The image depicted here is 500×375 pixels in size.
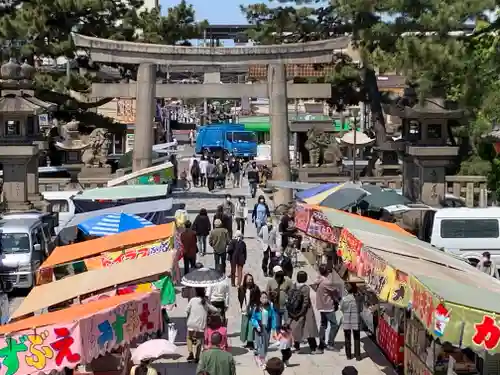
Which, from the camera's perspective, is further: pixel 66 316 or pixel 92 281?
pixel 92 281

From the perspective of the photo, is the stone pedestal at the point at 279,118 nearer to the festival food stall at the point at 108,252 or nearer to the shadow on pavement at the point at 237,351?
the festival food stall at the point at 108,252

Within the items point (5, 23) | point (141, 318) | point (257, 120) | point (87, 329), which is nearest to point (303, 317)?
point (141, 318)

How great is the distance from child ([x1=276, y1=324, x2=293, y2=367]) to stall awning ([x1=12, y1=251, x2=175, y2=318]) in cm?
193

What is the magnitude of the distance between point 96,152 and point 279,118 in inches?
331

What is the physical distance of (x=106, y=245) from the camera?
15.1 m

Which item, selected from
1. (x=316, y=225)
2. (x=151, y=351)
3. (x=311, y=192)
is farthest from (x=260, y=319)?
(x=311, y=192)

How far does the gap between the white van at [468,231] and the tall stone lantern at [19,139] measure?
12.7 metres

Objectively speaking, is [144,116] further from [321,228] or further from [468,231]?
[321,228]

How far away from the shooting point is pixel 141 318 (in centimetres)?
1097

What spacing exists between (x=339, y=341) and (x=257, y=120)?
5519 centimetres

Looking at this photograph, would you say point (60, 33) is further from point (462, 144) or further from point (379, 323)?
point (379, 323)

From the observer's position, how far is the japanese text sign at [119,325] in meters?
9.80

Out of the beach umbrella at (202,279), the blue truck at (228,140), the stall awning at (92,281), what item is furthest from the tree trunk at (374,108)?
the stall awning at (92,281)

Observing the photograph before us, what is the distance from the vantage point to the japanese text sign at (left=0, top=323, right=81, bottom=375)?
923 cm
